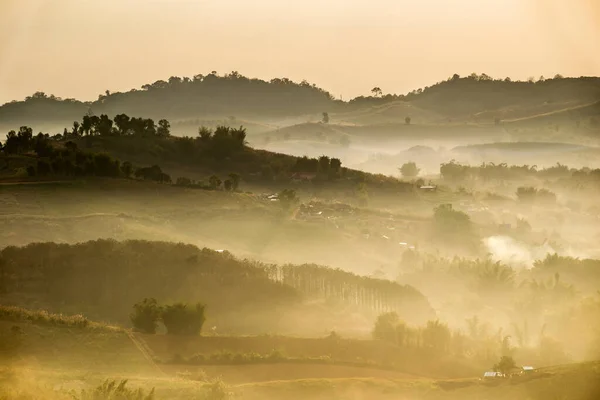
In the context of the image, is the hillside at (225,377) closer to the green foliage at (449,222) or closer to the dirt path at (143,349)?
the dirt path at (143,349)

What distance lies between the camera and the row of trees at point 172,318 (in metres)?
69.2

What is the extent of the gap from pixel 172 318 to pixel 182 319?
827mm

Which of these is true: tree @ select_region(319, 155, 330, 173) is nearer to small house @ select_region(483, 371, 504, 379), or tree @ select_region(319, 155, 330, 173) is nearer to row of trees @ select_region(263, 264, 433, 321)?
row of trees @ select_region(263, 264, 433, 321)

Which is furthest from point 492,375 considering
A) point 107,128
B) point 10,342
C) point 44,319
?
point 107,128

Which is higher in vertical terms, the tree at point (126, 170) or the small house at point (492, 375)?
the tree at point (126, 170)

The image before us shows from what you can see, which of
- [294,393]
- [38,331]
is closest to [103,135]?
[38,331]

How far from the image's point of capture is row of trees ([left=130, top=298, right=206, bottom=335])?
69188 millimetres

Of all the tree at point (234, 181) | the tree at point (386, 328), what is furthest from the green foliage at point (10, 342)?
the tree at point (234, 181)

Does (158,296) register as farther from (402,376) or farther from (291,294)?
(402,376)

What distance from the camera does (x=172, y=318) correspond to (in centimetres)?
6981

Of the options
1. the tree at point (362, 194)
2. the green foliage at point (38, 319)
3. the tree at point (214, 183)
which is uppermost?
the tree at point (214, 183)

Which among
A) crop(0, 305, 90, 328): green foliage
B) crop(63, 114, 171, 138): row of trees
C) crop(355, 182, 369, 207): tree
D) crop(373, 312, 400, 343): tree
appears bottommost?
crop(373, 312, 400, 343): tree

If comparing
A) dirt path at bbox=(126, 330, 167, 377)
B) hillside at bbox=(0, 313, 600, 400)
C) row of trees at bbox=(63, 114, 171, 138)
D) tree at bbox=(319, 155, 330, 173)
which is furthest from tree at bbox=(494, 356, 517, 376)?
row of trees at bbox=(63, 114, 171, 138)

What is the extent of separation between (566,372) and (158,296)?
43.5 metres
